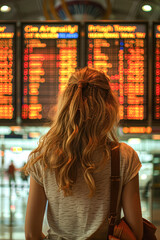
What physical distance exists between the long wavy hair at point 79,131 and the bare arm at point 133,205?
18 cm

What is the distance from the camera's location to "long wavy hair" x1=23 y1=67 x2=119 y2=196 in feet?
4.61

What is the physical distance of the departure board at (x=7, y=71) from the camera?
13.1 feet

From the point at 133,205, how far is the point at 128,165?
0.20 meters

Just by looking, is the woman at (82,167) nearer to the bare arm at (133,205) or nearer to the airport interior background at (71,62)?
the bare arm at (133,205)

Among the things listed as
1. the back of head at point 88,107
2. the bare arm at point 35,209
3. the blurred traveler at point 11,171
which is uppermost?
the back of head at point 88,107

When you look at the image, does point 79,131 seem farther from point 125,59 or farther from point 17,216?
point 17,216

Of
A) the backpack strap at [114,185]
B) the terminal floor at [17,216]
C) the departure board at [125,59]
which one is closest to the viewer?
the backpack strap at [114,185]

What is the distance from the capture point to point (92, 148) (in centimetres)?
140

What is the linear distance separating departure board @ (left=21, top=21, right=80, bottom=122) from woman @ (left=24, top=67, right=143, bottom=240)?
250cm

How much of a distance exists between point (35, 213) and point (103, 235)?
348mm

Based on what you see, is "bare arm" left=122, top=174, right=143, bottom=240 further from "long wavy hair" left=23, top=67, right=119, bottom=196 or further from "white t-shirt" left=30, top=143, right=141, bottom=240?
"long wavy hair" left=23, top=67, right=119, bottom=196

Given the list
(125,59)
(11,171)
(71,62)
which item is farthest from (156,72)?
(11,171)

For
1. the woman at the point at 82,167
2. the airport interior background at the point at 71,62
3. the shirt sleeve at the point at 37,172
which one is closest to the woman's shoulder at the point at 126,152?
the woman at the point at 82,167

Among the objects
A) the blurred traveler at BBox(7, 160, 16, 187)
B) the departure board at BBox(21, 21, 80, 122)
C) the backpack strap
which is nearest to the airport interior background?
the departure board at BBox(21, 21, 80, 122)
